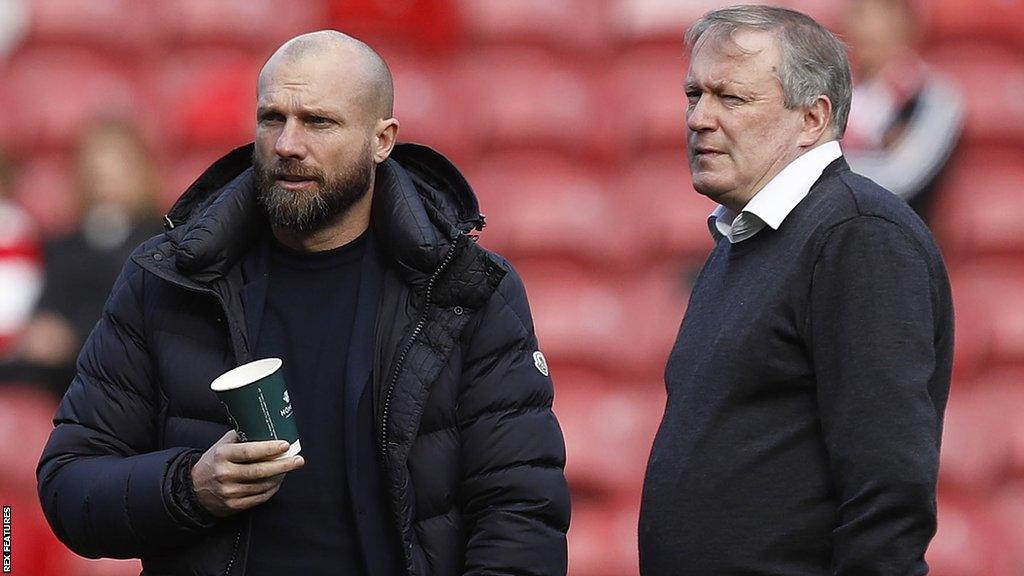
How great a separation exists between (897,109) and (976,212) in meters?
0.34

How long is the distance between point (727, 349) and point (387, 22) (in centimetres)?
237

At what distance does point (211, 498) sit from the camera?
201cm

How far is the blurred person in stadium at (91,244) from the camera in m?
3.90

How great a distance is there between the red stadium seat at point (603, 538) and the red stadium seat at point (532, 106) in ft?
3.12

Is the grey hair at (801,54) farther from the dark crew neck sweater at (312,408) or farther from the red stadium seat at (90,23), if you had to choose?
the red stadium seat at (90,23)

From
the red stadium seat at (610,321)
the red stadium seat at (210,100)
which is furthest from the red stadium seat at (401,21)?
the red stadium seat at (610,321)

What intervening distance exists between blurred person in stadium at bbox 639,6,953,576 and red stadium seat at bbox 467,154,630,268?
188cm

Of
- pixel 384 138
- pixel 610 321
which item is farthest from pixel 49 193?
pixel 384 138

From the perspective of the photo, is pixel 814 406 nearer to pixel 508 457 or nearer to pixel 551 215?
pixel 508 457

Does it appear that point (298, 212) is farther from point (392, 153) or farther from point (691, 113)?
point (691, 113)

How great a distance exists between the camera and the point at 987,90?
4027mm

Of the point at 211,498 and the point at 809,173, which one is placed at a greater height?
the point at 809,173

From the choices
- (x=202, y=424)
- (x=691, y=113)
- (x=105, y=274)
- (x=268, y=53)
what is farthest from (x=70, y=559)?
(x=691, y=113)

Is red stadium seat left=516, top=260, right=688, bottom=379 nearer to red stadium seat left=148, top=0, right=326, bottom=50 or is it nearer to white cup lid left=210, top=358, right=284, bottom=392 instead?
red stadium seat left=148, top=0, right=326, bottom=50
